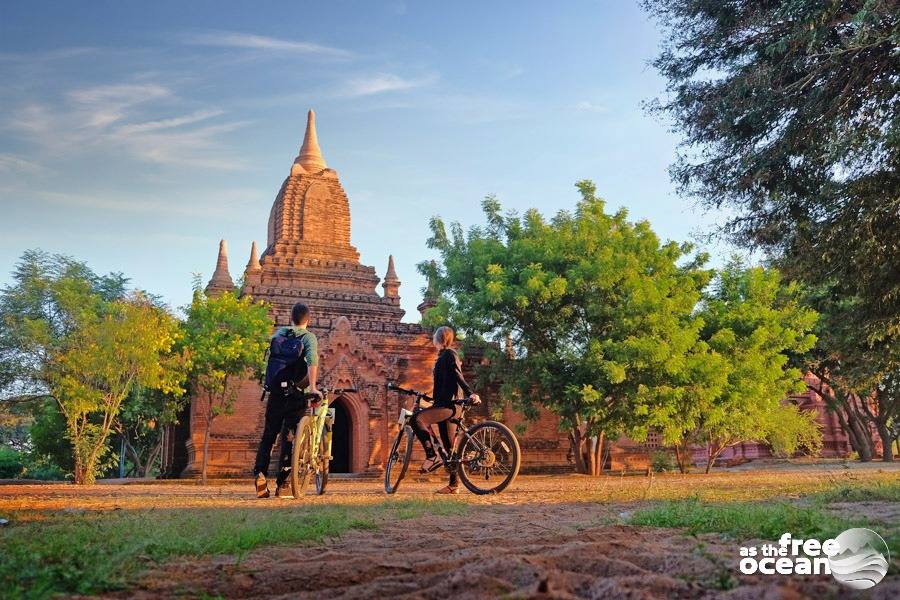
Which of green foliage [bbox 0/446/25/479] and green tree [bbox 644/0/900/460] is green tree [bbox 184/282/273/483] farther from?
green foliage [bbox 0/446/25/479]

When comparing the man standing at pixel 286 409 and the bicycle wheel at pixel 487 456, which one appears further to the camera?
the bicycle wheel at pixel 487 456

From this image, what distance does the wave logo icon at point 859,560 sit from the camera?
9.86 feet

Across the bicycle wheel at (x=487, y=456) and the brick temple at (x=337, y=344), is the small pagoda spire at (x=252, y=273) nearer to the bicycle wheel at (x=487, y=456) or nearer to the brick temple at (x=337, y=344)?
the brick temple at (x=337, y=344)

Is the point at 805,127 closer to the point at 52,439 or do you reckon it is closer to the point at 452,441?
the point at 452,441

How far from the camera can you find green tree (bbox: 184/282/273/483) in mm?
21359

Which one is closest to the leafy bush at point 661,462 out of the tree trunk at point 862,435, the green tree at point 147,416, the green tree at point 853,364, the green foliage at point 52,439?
the green tree at point 853,364

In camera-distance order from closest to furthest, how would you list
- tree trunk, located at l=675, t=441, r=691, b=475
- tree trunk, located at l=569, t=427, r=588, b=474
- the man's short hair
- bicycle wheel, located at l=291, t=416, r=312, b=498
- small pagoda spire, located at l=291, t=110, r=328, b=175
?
bicycle wheel, located at l=291, t=416, r=312, b=498
the man's short hair
tree trunk, located at l=569, t=427, r=588, b=474
tree trunk, located at l=675, t=441, r=691, b=475
small pagoda spire, located at l=291, t=110, r=328, b=175

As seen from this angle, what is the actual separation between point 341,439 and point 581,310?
10334 mm

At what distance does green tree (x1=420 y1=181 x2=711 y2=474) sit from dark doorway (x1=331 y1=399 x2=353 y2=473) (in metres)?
5.20

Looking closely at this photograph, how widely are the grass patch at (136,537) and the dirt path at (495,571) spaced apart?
0.20 metres

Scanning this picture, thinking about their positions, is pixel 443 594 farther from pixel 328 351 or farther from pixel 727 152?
pixel 328 351

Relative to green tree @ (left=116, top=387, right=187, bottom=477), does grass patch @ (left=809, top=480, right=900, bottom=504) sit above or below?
below

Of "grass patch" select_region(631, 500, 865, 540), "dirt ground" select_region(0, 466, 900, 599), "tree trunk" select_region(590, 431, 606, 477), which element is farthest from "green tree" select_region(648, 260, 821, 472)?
"dirt ground" select_region(0, 466, 900, 599)

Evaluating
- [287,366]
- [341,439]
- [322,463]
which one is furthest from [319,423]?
[341,439]
